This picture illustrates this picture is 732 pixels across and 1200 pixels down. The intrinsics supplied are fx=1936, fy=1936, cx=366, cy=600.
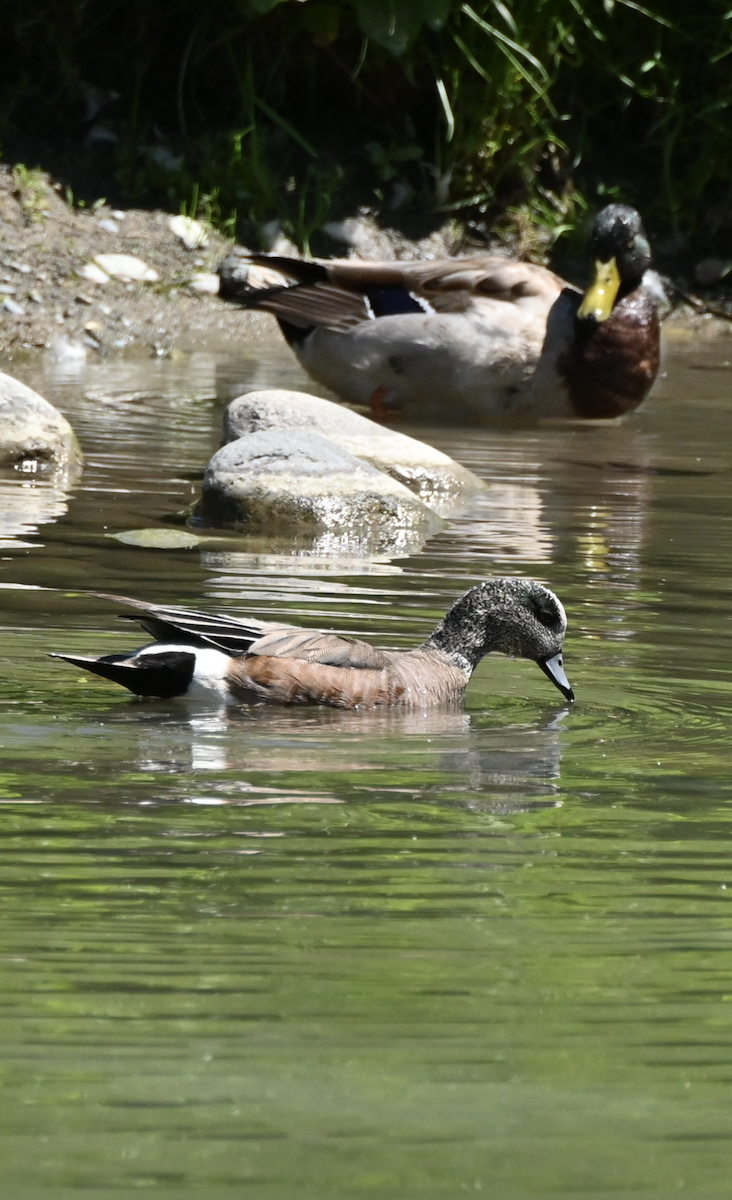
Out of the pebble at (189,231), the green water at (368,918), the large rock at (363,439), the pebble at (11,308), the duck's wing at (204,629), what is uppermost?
the pebble at (189,231)

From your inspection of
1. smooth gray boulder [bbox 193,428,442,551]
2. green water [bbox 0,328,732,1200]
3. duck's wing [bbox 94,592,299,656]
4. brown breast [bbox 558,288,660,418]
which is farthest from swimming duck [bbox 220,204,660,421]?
duck's wing [bbox 94,592,299,656]

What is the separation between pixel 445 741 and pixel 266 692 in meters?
0.47

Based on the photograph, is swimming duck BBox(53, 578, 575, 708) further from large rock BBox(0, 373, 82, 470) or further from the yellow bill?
the yellow bill

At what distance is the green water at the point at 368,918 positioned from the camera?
6.70 ft

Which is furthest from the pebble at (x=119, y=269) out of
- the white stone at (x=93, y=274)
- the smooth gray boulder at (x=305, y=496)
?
the smooth gray boulder at (x=305, y=496)

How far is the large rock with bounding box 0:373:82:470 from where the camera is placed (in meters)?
7.84

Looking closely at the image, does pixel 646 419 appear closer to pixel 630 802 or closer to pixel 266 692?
pixel 266 692

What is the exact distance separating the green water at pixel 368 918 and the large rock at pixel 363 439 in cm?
213

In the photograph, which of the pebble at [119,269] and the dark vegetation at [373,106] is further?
the dark vegetation at [373,106]

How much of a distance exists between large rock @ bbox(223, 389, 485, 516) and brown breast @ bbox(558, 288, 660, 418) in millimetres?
1602

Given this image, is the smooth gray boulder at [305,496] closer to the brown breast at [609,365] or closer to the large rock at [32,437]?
the large rock at [32,437]

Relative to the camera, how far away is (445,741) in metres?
4.14

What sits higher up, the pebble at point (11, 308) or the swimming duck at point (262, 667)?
the pebble at point (11, 308)

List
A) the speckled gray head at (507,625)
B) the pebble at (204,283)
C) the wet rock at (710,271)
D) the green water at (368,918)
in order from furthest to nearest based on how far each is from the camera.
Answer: the wet rock at (710,271) → the pebble at (204,283) → the speckled gray head at (507,625) → the green water at (368,918)
